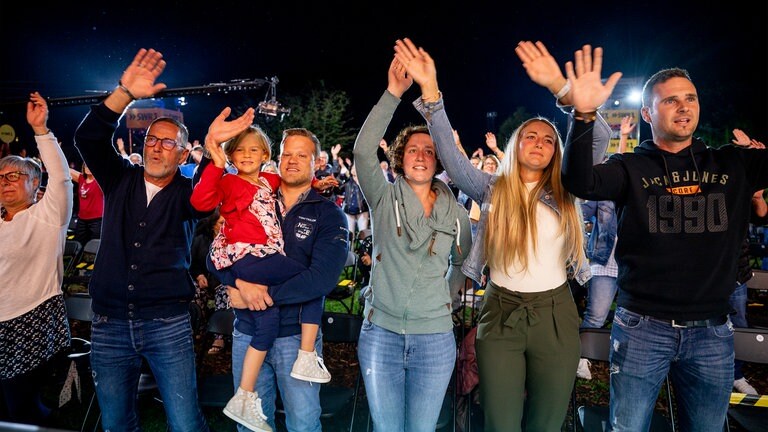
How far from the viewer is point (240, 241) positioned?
92.3 inches

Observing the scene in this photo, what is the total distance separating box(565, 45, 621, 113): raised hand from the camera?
1865 mm

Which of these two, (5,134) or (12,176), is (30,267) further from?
(5,134)

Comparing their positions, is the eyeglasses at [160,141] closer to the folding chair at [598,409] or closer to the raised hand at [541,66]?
the raised hand at [541,66]

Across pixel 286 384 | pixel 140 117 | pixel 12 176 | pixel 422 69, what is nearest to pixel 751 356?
pixel 422 69

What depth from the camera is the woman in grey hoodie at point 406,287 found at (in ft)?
7.11

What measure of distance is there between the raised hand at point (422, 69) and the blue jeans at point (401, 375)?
120 centimetres

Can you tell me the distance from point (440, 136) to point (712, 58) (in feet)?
85.3

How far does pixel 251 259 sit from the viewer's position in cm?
229

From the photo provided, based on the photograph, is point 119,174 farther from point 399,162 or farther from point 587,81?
point 587,81

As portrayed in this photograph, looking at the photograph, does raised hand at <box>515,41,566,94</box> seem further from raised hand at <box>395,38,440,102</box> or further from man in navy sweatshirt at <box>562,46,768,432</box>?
raised hand at <box>395,38,440,102</box>

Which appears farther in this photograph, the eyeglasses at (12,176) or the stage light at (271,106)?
the stage light at (271,106)

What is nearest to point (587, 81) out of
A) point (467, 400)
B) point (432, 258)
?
point (432, 258)

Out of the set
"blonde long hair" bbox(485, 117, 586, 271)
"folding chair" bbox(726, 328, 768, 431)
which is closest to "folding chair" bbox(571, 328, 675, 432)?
"folding chair" bbox(726, 328, 768, 431)

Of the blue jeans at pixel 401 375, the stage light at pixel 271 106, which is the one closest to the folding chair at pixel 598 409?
the blue jeans at pixel 401 375
